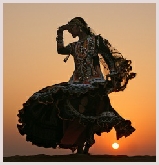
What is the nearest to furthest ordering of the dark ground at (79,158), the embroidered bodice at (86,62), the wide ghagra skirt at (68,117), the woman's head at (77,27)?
the dark ground at (79,158) → the wide ghagra skirt at (68,117) → the embroidered bodice at (86,62) → the woman's head at (77,27)

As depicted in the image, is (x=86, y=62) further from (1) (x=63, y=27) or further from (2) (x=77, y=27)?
(1) (x=63, y=27)

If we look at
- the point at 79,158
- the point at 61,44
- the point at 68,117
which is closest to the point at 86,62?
the point at 61,44

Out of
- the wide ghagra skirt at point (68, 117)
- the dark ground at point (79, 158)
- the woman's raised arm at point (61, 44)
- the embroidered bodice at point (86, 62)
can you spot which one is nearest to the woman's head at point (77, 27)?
the woman's raised arm at point (61, 44)

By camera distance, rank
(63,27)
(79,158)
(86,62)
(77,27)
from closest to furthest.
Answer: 1. (79,158)
2. (86,62)
3. (77,27)
4. (63,27)

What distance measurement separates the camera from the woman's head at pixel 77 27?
1519 centimetres

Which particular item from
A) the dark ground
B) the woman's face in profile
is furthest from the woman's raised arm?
the dark ground

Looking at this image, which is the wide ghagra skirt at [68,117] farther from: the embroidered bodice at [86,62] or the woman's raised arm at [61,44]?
the woman's raised arm at [61,44]

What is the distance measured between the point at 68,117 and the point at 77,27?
301cm

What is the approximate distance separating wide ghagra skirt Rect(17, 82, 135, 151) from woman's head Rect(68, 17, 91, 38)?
5.80 feet

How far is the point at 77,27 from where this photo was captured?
49.9ft

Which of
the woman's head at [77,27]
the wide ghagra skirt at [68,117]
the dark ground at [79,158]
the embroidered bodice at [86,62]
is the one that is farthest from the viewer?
the woman's head at [77,27]

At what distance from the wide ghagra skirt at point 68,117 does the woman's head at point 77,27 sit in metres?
1.77

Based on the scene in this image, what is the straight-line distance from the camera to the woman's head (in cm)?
1519

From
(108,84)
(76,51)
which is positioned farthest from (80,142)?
(76,51)
